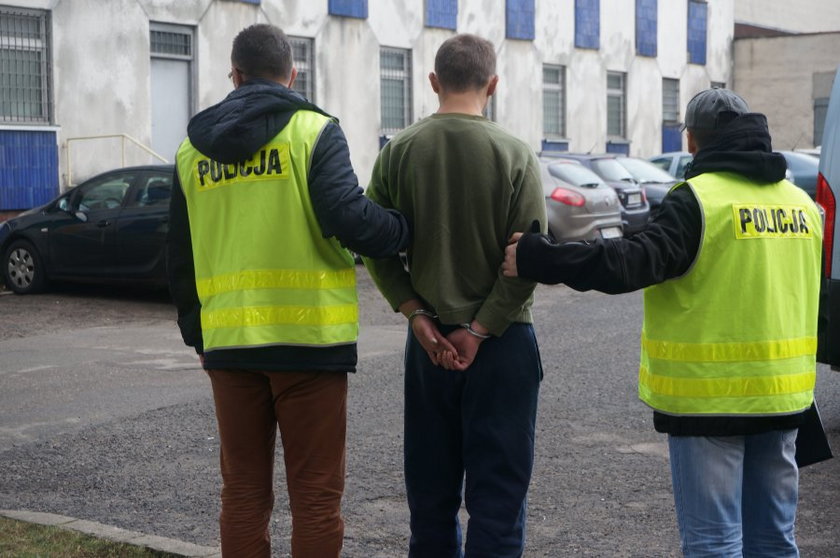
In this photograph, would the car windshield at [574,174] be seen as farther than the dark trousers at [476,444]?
Yes

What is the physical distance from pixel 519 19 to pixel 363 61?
562 centimetres

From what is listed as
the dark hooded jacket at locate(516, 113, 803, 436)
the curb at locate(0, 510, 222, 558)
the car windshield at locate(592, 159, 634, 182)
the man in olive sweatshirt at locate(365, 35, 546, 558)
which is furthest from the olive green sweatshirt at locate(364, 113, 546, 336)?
the car windshield at locate(592, 159, 634, 182)

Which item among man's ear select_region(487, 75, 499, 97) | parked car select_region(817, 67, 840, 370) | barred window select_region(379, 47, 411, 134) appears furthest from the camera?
barred window select_region(379, 47, 411, 134)

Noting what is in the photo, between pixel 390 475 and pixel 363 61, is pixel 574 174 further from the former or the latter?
pixel 390 475

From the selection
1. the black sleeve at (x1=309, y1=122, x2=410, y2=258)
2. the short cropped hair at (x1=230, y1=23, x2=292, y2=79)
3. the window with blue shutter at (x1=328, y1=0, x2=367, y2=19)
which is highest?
the window with blue shutter at (x1=328, y1=0, x2=367, y2=19)

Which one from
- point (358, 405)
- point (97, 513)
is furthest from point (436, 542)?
point (358, 405)

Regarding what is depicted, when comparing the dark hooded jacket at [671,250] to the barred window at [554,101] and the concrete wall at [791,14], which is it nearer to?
the barred window at [554,101]

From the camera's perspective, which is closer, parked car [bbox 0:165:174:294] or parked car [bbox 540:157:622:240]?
parked car [bbox 0:165:174:294]

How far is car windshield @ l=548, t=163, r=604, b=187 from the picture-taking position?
19.2 meters

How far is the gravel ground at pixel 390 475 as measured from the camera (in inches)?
225

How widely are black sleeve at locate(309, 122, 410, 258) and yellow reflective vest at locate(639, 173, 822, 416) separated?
83 cm

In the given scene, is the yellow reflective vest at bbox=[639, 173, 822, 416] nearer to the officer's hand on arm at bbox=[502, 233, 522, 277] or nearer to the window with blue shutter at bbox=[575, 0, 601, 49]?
the officer's hand on arm at bbox=[502, 233, 522, 277]

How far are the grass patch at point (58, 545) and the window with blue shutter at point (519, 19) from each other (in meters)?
25.4

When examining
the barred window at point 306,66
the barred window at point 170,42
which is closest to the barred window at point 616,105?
the barred window at point 306,66
